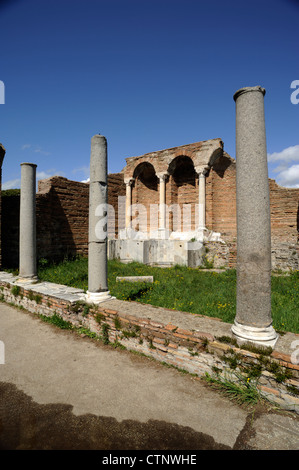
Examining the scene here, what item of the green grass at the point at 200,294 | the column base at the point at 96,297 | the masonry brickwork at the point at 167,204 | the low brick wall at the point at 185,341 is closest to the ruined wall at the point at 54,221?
the masonry brickwork at the point at 167,204

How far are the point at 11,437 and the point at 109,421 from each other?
962mm

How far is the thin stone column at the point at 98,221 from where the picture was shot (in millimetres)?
5408

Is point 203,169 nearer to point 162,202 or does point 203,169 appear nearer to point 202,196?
point 202,196

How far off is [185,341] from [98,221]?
3.11 m

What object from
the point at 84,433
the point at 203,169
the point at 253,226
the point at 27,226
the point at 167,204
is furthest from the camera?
the point at 167,204

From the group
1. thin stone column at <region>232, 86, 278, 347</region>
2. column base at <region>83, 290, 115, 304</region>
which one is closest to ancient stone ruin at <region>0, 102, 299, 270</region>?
column base at <region>83, 290, 115, 304</region>

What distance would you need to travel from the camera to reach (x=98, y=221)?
5461 millimetres

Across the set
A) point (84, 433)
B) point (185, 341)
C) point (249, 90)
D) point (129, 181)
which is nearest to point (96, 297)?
point (185, 341)

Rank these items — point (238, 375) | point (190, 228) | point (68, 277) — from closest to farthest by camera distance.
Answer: point (238, 375), point (68, 277), point (190, 228)

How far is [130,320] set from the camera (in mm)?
4254

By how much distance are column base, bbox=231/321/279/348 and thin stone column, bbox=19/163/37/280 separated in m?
6.47

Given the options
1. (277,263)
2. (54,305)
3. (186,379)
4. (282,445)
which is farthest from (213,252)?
(282,445)

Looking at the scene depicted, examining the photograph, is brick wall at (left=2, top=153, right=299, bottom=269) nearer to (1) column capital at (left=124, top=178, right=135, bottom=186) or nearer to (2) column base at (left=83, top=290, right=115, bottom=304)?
(1) column capital at (left=124, top=178, right=135, bottom=186)

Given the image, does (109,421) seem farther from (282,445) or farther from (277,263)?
(277,263)
